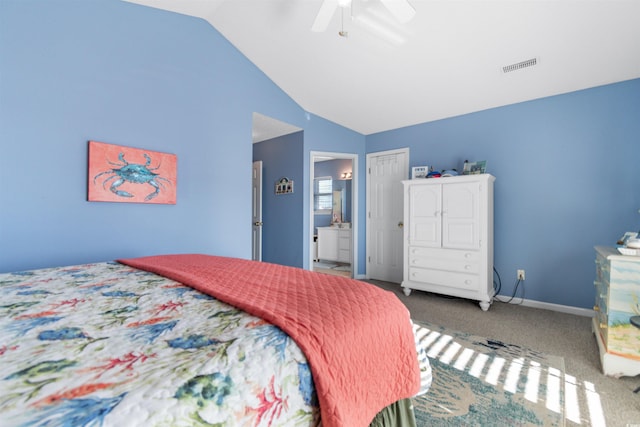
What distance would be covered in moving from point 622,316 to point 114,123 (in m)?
3.97

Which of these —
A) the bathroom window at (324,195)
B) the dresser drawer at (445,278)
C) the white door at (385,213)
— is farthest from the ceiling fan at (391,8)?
the bathroom window at (324,195)

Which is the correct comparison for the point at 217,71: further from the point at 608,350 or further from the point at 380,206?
the point at 608,350

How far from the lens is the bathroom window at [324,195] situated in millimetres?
6895

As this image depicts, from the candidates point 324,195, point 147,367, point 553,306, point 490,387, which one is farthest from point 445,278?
point 324,195

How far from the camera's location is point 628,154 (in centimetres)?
270

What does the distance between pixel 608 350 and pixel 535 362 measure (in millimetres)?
424

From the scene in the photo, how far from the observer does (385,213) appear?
4.43 m

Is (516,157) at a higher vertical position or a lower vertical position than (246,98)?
lower

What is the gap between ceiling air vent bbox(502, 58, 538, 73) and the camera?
2.64 meters

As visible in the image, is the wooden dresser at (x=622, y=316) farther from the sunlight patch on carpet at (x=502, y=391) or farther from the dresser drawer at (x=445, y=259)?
the dresser drawer at (x=445, y=259)

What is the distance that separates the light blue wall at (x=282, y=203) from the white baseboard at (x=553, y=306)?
2.71m

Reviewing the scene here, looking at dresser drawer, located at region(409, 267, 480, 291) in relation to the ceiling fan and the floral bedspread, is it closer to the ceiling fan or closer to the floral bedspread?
the ceiling fan

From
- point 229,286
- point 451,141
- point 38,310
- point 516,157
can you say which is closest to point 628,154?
point 516,157

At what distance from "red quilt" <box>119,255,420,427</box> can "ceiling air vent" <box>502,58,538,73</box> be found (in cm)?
283
